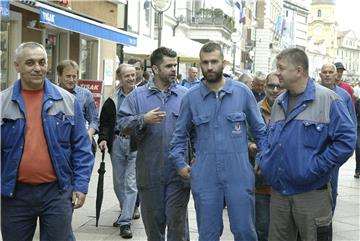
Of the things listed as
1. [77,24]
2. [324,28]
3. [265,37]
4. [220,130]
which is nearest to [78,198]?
[220,130]

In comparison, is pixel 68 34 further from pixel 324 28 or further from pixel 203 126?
pixel 324 28

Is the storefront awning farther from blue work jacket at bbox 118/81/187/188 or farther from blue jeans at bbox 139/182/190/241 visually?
blue jeans at bbox 139/182/190/241

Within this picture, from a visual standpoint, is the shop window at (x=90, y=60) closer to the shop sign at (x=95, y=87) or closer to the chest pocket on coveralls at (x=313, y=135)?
the shop sign at (x=95, y=87)

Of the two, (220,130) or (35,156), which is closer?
(35,156)

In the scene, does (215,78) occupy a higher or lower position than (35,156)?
higher

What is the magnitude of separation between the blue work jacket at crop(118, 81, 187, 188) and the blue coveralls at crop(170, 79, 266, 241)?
0.52 meters

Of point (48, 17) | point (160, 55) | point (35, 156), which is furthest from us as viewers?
point (48, 17)

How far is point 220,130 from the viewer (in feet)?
16.2

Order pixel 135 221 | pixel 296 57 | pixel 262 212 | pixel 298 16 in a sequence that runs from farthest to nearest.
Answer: pixel 298 16, pixel 135 221, pixel 262 212, pixel 296 57

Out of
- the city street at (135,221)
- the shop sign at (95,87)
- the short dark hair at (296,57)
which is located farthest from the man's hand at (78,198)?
the shop sign at (95,87)

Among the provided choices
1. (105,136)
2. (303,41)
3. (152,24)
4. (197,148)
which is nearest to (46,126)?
(197,148)

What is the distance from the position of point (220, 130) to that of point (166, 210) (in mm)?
1006

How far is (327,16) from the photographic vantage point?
181 m

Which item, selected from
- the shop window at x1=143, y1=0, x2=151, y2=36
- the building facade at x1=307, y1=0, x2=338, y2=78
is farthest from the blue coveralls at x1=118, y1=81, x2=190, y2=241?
the building facade at x1=307, y1=0, x2=338, y2=78
